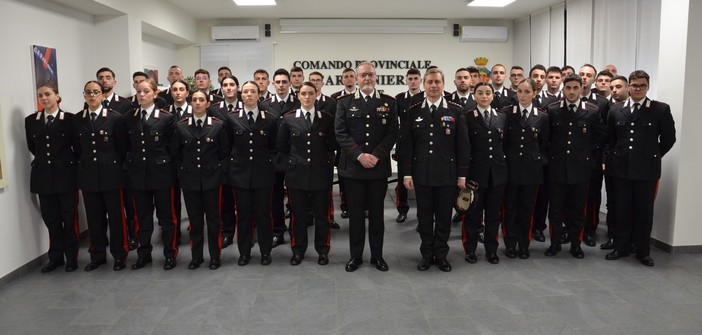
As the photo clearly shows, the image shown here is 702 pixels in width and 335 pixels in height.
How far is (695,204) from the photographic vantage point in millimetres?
5125

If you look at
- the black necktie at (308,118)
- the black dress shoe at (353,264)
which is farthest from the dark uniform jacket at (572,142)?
the black necktie at (308,118)

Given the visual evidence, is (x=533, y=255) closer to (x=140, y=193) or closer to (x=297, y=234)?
(x=297, y=234)

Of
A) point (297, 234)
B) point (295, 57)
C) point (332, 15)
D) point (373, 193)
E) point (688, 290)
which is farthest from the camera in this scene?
point (295, 57)

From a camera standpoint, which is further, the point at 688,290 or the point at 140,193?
the point at 140,193

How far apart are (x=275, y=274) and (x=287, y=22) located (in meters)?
8.12

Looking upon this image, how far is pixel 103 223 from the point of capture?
4.85m

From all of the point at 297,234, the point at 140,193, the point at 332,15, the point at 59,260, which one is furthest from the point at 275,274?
the point at 332,15

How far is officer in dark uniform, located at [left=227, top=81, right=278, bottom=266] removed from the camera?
4.66 m

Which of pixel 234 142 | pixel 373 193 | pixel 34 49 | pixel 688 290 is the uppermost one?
pixel 34 49

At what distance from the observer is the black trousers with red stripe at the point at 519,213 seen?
4.89 m

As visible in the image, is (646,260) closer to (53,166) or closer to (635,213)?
(635,213)

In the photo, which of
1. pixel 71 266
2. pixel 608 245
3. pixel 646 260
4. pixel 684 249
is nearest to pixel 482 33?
pixel 608 245

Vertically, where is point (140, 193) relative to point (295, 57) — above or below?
below

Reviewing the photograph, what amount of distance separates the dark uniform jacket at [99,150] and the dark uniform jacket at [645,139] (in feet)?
14.8
